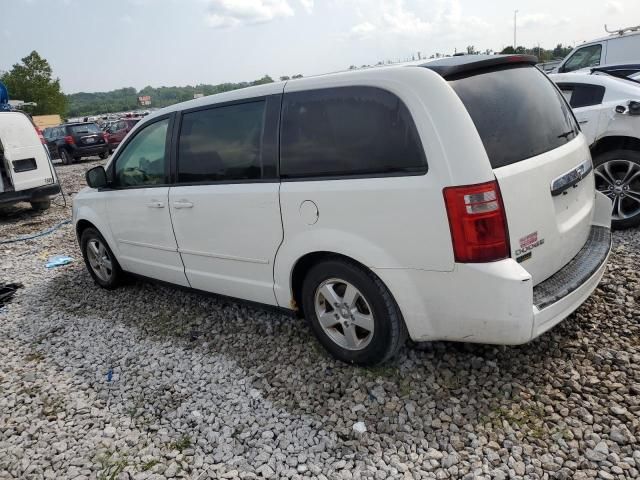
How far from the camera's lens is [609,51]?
37.1 ft

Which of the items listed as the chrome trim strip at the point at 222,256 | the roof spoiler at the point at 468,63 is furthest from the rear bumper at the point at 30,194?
the roof spoiler at the point at 468,63

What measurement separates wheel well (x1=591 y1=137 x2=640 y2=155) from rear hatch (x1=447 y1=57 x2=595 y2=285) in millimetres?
2403

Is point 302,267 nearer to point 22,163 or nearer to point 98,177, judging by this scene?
point 98,177

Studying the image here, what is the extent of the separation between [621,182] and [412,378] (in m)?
3.58

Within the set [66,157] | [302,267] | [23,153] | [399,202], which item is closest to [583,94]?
[399,202]

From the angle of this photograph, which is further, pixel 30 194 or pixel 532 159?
pixel 30 194

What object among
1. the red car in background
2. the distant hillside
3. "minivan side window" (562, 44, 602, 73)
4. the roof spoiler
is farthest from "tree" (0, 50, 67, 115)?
the roof spoiler

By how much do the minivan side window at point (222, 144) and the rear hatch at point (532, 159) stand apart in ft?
4.47

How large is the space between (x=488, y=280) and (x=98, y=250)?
4.27 meters

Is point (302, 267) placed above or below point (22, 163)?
below

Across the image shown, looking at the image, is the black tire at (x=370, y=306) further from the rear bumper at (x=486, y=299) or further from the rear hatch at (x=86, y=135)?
the rear hatch at (x=86, y=135)

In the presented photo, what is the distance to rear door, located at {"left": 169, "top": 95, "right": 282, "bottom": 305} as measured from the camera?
3.32m

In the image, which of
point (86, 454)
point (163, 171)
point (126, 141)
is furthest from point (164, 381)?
point (126, 141)

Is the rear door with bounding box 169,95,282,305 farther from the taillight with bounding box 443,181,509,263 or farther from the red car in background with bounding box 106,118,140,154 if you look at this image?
the red car in background with bounding box 106,118,140,154
